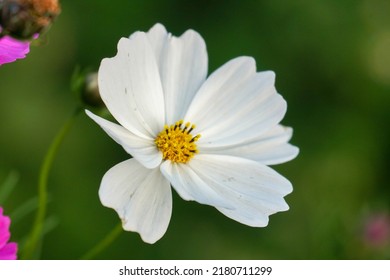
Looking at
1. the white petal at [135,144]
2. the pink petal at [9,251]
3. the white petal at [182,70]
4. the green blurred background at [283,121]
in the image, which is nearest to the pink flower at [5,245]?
the pink petal at [9,251]

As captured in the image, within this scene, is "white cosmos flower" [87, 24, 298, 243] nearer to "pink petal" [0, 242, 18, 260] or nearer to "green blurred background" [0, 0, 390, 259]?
"pink petal" [0, 242, 18, 260]

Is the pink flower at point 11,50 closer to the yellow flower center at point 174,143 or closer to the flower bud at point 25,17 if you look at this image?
the flower bud at point 25,17

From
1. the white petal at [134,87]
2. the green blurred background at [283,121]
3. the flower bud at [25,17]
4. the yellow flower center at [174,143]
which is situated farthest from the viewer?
the green blurred background at [283,121]

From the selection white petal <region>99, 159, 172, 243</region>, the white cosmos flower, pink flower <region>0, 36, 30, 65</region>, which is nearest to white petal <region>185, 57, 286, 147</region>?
the white cosmos flower

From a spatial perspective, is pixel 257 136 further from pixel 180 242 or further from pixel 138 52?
pixel 180 242

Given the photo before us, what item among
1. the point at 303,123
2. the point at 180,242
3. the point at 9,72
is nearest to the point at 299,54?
the point at 303,123

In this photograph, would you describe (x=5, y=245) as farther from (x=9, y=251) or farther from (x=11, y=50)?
(x=11, y=50)
